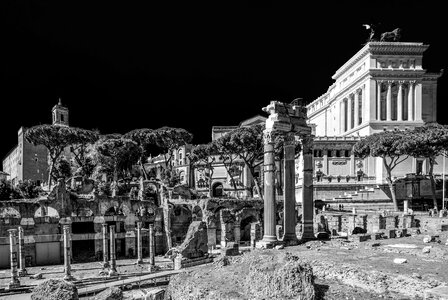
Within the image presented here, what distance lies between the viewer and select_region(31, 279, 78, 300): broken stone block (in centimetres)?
1182

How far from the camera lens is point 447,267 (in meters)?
14.5

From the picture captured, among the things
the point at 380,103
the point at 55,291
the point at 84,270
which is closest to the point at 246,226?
the point at 84,270

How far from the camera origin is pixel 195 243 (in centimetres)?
2680

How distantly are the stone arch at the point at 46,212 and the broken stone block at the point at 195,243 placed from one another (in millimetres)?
14954

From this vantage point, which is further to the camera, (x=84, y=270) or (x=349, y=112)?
(x=349, y=112)

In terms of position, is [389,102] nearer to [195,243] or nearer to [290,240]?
[195,243]

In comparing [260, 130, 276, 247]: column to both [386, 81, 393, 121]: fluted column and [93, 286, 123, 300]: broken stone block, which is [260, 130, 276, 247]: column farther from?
[386, 81, 393, 121]: fluted column

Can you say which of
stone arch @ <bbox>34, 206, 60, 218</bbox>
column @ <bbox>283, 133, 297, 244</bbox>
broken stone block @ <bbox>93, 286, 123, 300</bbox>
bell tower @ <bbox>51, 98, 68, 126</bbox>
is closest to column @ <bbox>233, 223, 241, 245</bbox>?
stone arch @ <bbox>34, 206, 60, 218</bbox>

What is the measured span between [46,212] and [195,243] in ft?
54.0

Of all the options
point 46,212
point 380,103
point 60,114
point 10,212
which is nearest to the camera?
point 10,212

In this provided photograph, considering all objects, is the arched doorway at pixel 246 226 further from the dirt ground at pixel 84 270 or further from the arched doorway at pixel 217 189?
the arched doorway at pixel 217 189

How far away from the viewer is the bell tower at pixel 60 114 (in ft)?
266

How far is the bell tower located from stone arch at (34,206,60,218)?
47655mm

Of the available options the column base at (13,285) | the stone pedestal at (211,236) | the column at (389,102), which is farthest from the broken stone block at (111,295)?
the column at (389,102)
